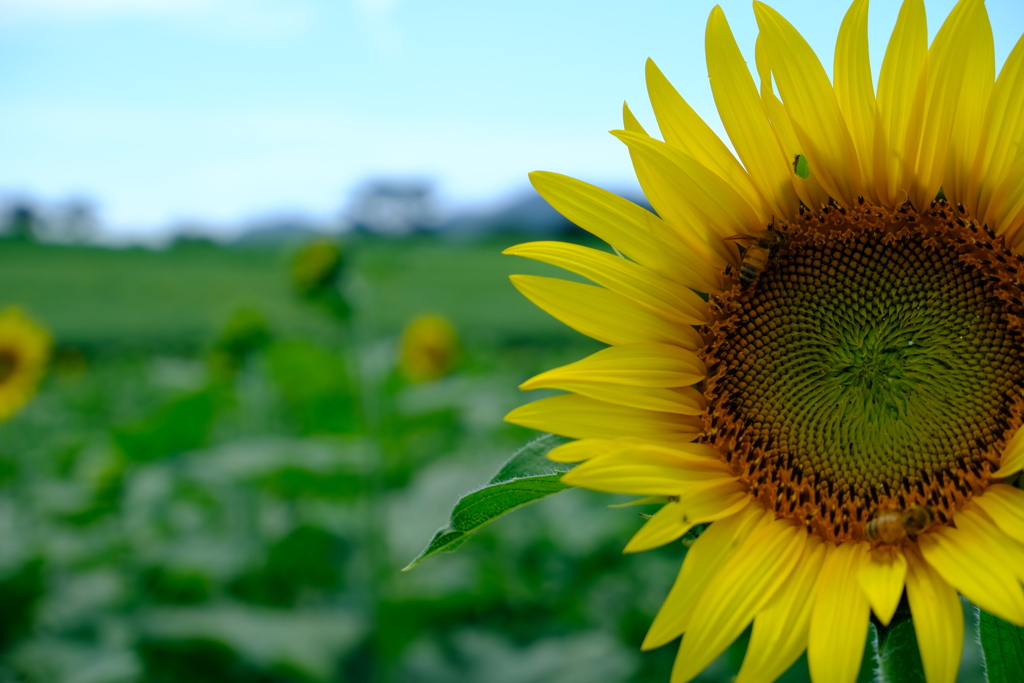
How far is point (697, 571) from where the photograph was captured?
830 millimetres

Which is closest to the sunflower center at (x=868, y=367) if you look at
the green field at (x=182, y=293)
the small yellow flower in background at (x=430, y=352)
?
the small yellow flower in background at (x=430, y=352)

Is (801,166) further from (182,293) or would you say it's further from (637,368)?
(182,293)

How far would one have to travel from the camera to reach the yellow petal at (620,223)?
0.92 metres

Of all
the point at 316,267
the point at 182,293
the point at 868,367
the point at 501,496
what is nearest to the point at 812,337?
the point at 868,367

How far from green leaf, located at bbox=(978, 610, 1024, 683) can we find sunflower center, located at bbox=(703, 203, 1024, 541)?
0.11 metres

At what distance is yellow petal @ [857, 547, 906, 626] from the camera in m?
0.76

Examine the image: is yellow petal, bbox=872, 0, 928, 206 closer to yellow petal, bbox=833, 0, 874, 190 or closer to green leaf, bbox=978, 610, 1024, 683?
yellow petal, bbox=833, 0, 874, 190

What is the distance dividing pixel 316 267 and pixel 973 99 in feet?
8.46

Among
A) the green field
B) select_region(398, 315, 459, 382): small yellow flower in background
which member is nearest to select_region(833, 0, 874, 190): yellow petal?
select_region(398, 315, 459, 382): small yellow flower in background

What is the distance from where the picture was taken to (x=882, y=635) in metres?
0.83

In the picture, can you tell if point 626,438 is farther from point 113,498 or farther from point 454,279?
point 454,279

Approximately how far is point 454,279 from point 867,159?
1119cm

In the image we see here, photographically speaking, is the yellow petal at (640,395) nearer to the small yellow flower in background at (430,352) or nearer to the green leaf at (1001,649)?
the green leaf at (1001,649)

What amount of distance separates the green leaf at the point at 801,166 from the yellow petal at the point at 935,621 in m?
0.44
